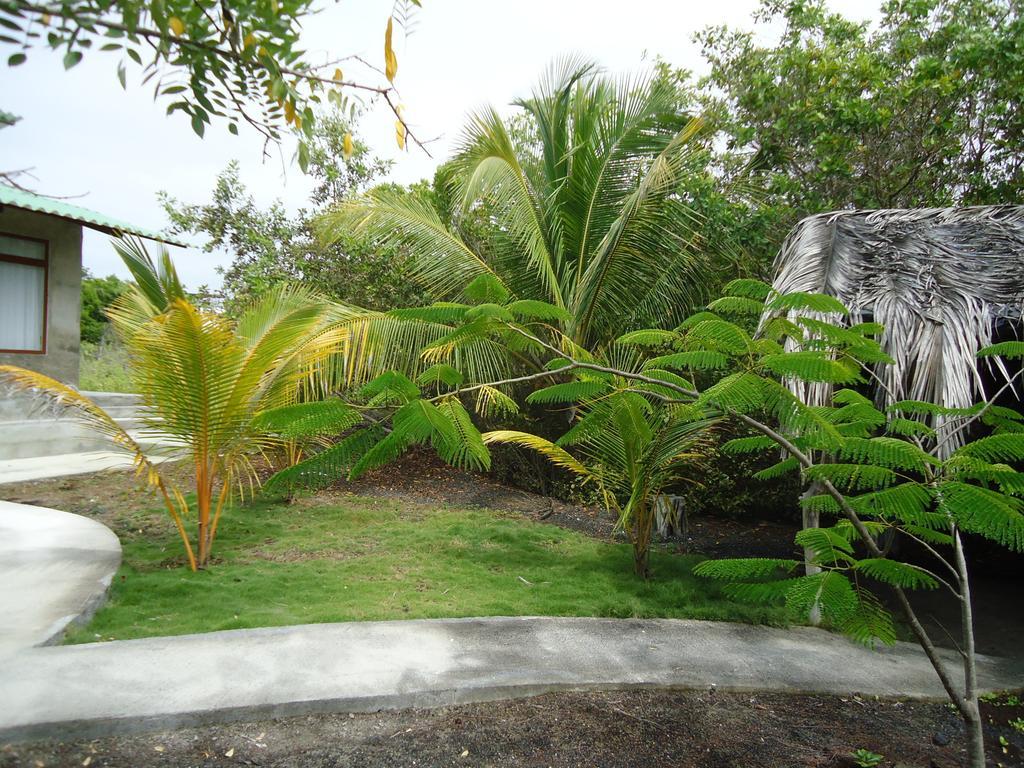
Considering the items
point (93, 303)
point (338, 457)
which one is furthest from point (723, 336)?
point (93, 303)

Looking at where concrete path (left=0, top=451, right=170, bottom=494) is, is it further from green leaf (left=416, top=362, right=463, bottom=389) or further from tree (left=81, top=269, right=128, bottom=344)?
tree (left=81, top=269, right=128, bottom=344)

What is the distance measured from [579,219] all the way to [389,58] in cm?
578

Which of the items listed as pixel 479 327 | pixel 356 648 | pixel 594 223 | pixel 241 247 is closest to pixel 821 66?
pixel 594 223

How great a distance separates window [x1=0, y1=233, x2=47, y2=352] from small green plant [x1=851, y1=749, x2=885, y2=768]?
11.2m

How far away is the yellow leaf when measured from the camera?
8.36 ft

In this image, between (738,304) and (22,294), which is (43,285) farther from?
(738,304)

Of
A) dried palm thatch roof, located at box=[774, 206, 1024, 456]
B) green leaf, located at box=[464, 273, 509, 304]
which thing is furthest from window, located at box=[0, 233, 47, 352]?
dried palm thatch roof, located at box=[774, 206, 1024, 456]

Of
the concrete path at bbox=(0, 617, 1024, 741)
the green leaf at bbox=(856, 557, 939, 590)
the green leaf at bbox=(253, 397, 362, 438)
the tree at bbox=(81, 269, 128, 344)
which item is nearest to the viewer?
the green leaf at bbox=(253, 397, 362, 438)

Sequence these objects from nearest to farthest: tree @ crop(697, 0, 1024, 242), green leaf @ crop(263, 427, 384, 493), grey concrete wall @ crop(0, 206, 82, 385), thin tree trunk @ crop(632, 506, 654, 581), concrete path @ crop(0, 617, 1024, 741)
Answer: green leaf @ crop(263, 427, 384, 493) < concrete path @ crop(0, 617, 1024, 741) < thin tree trunk @ crop(632, 506, 654, 581) < tree @ crop(697, 0, 1024, 242) < grey concrete wall @ crop(0, 206, 82, 385)

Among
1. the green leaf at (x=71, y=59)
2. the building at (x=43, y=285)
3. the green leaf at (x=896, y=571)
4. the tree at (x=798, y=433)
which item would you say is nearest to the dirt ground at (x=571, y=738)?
the tree at (x=798, y=433)

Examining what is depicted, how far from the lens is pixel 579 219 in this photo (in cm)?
820

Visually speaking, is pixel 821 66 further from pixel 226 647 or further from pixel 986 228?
pixel 226 647

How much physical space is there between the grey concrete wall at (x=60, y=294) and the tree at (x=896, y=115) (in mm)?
9776

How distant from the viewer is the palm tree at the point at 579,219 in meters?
7.80
